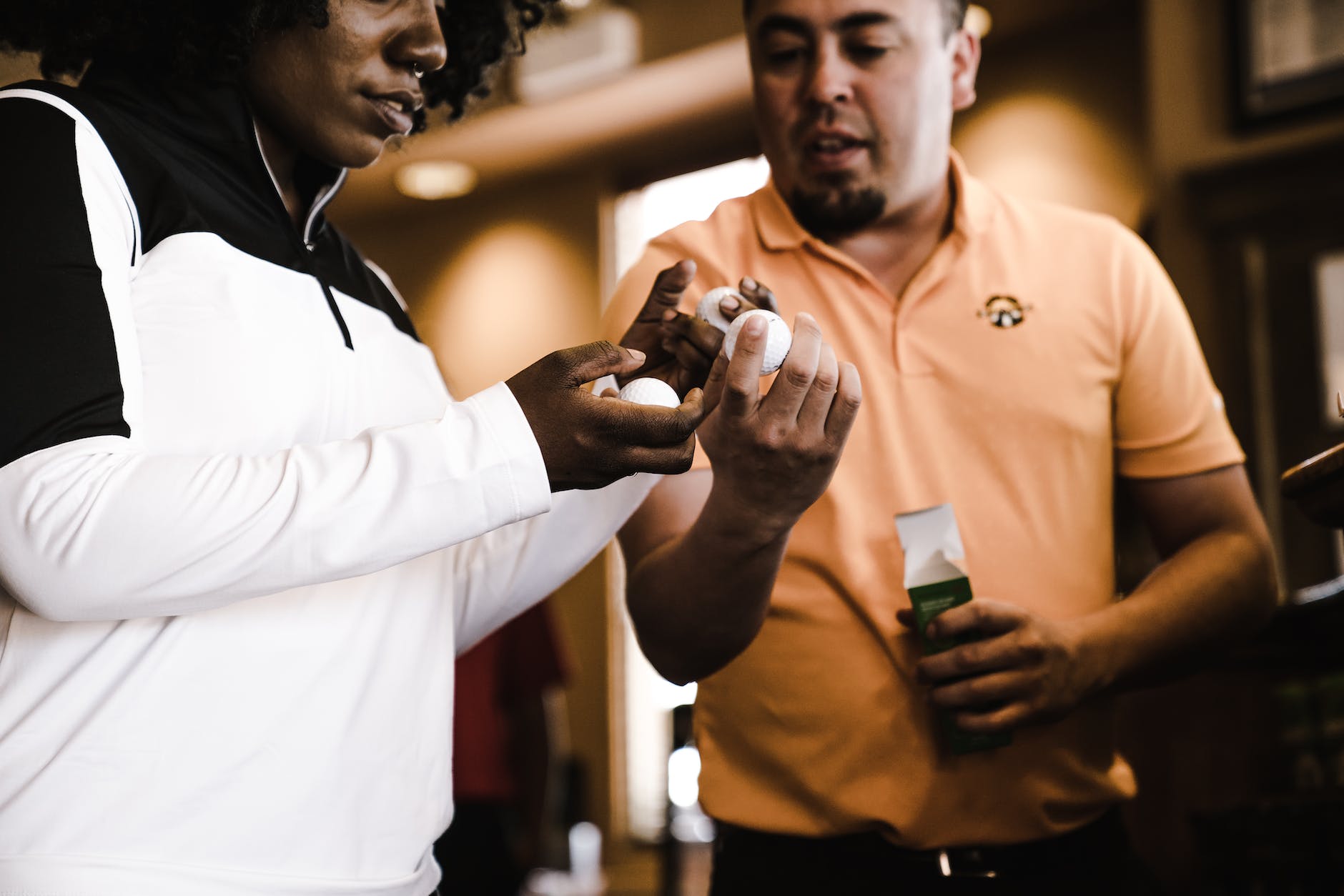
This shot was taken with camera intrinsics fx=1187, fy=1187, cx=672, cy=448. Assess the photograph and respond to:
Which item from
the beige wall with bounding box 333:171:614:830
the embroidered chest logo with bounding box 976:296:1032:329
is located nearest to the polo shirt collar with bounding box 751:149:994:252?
the embroidered chest logo with bounding box 976:296:1032:329

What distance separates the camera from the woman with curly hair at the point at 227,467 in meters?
0.83

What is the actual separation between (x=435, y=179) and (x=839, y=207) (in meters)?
4.91

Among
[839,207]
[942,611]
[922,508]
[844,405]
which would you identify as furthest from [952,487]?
[839,207]

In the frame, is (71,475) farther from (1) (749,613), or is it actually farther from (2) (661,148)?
(2) (661,148)

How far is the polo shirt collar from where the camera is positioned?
5.07ft

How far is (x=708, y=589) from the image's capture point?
130 cm

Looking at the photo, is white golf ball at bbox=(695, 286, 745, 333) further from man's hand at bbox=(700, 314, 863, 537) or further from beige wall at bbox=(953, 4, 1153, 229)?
beige wall at bbox=(953, 4, 1153, 229)

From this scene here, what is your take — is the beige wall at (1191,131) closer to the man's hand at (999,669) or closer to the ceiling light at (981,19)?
the ceiling light at (981,19)

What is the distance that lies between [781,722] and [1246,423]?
2.41m

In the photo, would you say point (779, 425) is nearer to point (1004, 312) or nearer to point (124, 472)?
point (1004, 312)

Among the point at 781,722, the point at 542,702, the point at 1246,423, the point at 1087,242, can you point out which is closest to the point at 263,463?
the point at 781,722

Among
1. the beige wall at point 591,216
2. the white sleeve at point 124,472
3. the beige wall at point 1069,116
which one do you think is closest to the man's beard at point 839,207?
the white sleeve at point 124,472

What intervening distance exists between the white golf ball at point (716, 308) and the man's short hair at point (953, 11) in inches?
20.0

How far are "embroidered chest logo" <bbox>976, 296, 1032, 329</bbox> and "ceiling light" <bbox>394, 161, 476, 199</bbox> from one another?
482cm
